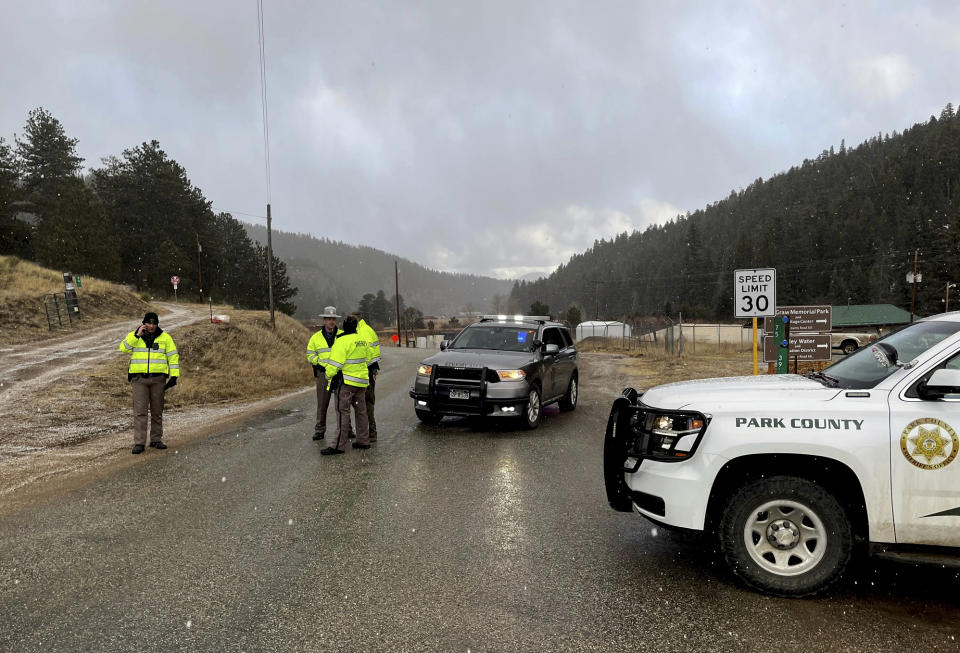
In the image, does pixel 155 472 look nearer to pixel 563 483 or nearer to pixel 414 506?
pixel 414 506

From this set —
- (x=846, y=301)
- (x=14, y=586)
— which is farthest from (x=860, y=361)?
(x=846, y=301)

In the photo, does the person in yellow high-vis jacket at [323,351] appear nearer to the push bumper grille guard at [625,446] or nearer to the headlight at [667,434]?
the push bumper grille guard at [625,446]

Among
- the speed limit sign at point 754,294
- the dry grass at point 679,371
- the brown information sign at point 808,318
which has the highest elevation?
the speed limit sign at point 754,294

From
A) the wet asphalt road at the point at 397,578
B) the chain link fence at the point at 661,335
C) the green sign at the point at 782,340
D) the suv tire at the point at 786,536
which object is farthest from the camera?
the chain link fence at the point at 661,335

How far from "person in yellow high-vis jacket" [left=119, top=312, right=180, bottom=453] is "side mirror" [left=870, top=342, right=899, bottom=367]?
26.9ft

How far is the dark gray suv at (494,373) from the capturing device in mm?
8891

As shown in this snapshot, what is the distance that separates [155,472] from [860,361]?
296 inches

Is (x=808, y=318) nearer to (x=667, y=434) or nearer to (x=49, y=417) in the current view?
(x=667, y=434)

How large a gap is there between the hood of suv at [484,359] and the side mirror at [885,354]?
554 centimetres

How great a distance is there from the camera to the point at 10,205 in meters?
45.5

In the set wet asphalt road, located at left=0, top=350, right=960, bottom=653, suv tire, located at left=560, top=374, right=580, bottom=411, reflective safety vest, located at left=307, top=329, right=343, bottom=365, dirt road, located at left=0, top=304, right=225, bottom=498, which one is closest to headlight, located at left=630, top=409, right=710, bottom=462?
wet asphalt road, located at left=0, top=350, right=960, bottom=653

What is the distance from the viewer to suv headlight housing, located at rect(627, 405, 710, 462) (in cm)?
364

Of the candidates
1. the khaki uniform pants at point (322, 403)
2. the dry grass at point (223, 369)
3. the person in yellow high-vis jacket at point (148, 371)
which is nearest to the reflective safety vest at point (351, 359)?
the khaki uniform pants at point (322, 403)

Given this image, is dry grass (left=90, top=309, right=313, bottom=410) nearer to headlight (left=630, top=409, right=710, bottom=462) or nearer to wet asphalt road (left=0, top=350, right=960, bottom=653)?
wet asphalt road (left=0, top=350, right=960, bottom=653)
